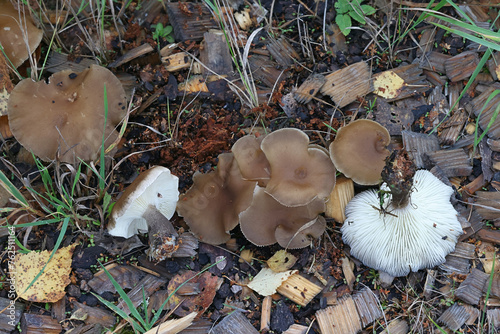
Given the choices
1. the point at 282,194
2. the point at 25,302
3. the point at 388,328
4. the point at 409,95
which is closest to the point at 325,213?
the point at 282,194

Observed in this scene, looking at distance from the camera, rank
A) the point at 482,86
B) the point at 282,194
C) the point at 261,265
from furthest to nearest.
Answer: the point at 482,86
the point at 261,265
the point at 282,194

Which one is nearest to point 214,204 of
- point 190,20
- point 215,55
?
point 215,55

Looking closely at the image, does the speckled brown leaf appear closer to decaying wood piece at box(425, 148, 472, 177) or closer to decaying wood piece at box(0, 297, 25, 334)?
decaying wood piece at box(0, 297, 25, 334)

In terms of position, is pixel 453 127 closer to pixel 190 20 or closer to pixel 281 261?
pixel 281 261

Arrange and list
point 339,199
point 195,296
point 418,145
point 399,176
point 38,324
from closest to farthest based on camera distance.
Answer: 1. point 399,176
2. point 38,324
3. point 195,296
4. point 339,199
5. point 418,145

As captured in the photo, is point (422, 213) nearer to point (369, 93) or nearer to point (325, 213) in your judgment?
point (325, 213)

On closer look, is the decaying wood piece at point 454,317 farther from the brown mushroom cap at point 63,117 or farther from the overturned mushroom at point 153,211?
the brown mushroom cap at point 63,117
